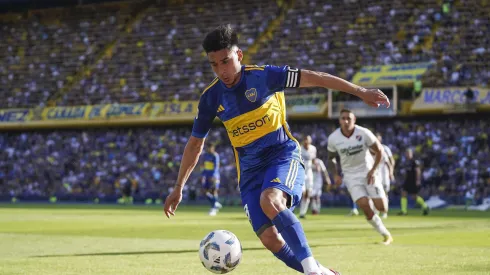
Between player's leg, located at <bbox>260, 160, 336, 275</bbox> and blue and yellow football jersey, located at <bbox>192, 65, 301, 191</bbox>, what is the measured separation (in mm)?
166

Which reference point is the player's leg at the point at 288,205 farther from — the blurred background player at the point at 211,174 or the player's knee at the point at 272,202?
the blurred background player at the point at 211,174

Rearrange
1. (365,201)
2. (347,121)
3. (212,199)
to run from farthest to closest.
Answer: (212,199), (347,121), (365,201)

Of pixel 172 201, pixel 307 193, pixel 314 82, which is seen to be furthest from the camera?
pixel 307 193

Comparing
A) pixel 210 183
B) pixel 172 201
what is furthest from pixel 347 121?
pixel 210 183

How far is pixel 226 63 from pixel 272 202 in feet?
4.33

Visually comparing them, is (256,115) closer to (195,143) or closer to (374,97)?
(195,143)

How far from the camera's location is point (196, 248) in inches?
582

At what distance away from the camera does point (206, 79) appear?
148 ft

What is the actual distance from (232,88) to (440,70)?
101 feet

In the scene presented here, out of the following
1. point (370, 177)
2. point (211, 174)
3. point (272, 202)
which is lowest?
point (211, 174)

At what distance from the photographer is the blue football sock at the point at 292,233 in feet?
24.7

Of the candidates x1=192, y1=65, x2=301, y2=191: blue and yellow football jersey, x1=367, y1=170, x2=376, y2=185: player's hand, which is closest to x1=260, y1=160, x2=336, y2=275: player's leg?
x1=192, y1=65, x2=301, y2=191: blue and yellow football jersey

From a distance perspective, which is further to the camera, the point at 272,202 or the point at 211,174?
the point at 211,174

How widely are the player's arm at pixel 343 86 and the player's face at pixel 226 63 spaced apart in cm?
60
